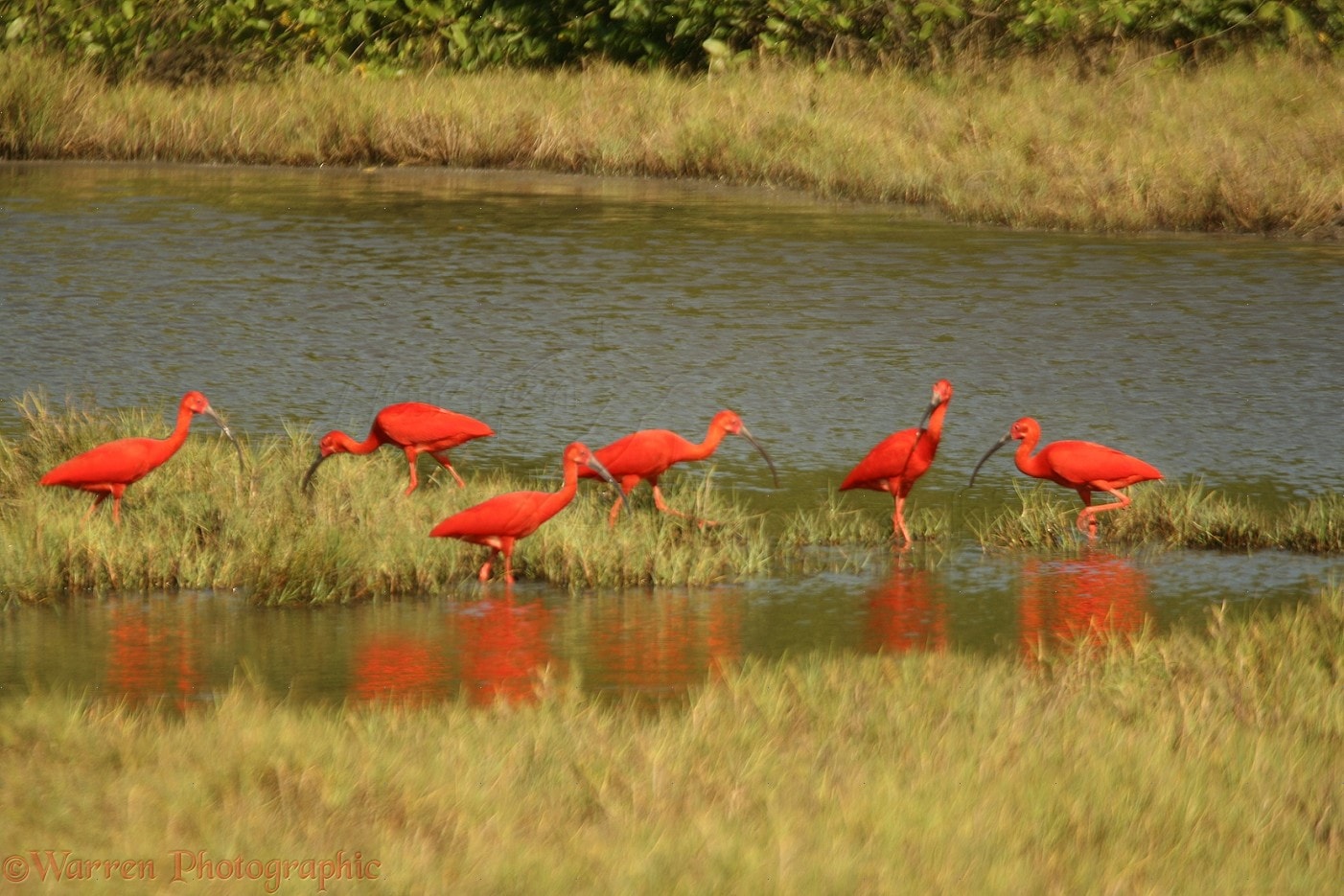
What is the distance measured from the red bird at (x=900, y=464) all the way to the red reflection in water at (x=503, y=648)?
4.80 ft

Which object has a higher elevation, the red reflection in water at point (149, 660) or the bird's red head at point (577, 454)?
the bird's red head at point (577, 454)

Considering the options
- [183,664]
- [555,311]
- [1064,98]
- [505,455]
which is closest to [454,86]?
[1064,98]

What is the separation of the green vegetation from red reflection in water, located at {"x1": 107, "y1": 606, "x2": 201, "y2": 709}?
33 centimetres

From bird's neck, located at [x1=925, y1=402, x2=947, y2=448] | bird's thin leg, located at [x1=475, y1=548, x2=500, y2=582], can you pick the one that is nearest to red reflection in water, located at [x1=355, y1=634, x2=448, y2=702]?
bird's thin leg, located at [x1=475, y1=548, x2=500, y2=582]

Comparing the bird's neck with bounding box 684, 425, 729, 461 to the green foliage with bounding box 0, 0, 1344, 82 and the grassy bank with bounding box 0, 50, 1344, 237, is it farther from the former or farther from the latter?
the green foliage with bounding box 0, 0, 1344, 82

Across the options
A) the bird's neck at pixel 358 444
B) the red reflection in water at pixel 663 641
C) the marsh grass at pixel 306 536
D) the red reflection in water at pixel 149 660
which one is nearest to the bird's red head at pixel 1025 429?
the marsh grass at pixel 306 536

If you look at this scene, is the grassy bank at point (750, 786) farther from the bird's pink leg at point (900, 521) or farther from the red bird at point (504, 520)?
the bird's pink leg at point (900, 521)

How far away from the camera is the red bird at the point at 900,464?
6.79 meters

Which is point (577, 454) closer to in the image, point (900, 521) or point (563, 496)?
point (563, 496)

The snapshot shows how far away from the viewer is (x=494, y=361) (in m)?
9.51

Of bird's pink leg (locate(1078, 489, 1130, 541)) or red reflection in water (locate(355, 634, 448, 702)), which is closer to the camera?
red reflection in water (locate(355, 634, 448, 702))

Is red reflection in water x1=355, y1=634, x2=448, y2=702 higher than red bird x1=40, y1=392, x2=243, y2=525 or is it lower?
lower

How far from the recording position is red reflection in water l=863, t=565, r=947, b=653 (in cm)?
559

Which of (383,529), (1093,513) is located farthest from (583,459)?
(1093,513)
